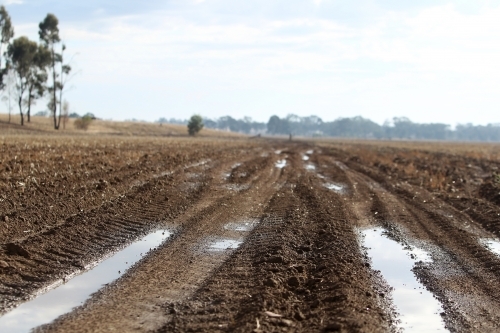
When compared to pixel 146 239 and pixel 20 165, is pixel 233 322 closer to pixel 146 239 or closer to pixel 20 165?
pixel 146 239

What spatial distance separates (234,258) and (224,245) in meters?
1.00

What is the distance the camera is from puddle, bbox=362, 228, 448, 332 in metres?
6.17

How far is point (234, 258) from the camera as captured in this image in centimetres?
842

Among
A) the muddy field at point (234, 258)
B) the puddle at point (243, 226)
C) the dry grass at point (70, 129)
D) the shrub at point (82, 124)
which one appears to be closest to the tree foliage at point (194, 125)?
the dry grass at point (70, 129)

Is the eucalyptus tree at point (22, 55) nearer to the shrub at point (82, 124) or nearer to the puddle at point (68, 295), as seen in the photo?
the shrub at point (82, 124)

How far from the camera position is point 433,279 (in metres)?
7.88

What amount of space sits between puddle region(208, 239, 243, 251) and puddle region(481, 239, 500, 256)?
450 centimetres

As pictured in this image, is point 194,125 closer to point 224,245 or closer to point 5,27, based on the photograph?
point 5,27

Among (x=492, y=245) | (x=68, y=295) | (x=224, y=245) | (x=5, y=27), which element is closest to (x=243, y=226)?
(x=224, y=245)

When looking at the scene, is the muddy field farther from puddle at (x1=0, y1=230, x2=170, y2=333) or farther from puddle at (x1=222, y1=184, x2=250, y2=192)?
puddle at (x1=222, y1=184, x2=250, y2=192)

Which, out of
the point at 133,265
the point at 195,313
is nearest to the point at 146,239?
the point at 133,265

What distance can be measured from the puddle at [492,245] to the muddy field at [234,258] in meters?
0.06

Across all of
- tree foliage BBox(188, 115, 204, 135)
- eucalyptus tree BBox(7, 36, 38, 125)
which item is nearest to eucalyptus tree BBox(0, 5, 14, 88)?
eucalyptus tree BBox(7, 36, 38, 125)

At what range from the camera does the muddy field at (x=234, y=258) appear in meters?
5.90
